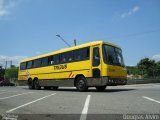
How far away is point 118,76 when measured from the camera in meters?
18.2

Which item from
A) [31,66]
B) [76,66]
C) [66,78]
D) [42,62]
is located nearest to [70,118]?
[76,66]

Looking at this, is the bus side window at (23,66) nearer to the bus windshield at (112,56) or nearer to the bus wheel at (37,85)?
the bus wheel at (37,85)

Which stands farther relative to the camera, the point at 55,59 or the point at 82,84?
the point at 55,59

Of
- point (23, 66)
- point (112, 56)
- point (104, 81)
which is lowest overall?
point (104, 81)

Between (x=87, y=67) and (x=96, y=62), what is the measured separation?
2.89ft

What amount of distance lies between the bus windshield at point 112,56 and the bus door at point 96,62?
1.48 feet

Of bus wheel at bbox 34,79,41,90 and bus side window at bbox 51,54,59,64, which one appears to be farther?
bus wheel at bbox 34,79,41,90

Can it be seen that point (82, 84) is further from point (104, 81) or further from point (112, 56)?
point (112, 56)

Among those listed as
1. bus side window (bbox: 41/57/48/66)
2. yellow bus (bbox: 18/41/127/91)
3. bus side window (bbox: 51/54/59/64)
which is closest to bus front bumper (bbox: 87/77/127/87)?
yellow bus (bbox: 18/41/127/91)

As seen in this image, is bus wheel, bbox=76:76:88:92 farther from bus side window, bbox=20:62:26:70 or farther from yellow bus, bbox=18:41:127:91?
bus side window, bbox=20:62:26:70

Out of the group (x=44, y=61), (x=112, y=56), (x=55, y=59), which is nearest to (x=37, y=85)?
(x=44, y=61)

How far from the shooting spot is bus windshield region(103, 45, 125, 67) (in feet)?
57.6

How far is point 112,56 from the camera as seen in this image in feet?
59.6

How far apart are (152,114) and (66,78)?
45.0 ft
